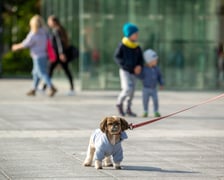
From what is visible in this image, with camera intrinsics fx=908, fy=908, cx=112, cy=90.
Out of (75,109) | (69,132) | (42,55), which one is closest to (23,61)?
(42,55)

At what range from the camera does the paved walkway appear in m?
9.27

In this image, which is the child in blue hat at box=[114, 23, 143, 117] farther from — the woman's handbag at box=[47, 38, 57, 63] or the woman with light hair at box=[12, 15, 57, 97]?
the woman's handbag at box=[47, 38, 57, 63]

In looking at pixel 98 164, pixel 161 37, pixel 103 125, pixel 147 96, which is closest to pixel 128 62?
pixel 147 96

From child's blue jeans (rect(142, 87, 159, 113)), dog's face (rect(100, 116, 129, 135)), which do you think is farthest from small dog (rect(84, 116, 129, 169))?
child's blue jeans (rect(142, 87, 159, 113))

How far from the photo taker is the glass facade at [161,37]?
25047mm

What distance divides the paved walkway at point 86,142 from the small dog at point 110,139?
5.7 inches

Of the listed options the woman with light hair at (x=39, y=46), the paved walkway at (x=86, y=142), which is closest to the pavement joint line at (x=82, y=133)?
the paved walkway at (x=86, y=142)

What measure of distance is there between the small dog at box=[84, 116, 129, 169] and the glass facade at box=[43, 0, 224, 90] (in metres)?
15.5

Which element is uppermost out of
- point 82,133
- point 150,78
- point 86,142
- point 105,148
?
point 105,148

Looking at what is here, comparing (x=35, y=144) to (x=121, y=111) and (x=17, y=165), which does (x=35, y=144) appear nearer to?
(x=17, y=165)

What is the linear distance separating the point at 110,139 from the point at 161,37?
16198 millimetres

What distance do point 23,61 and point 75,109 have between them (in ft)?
82.7

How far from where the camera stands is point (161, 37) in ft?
83.3

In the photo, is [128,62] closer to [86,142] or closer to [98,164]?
[86,142]
